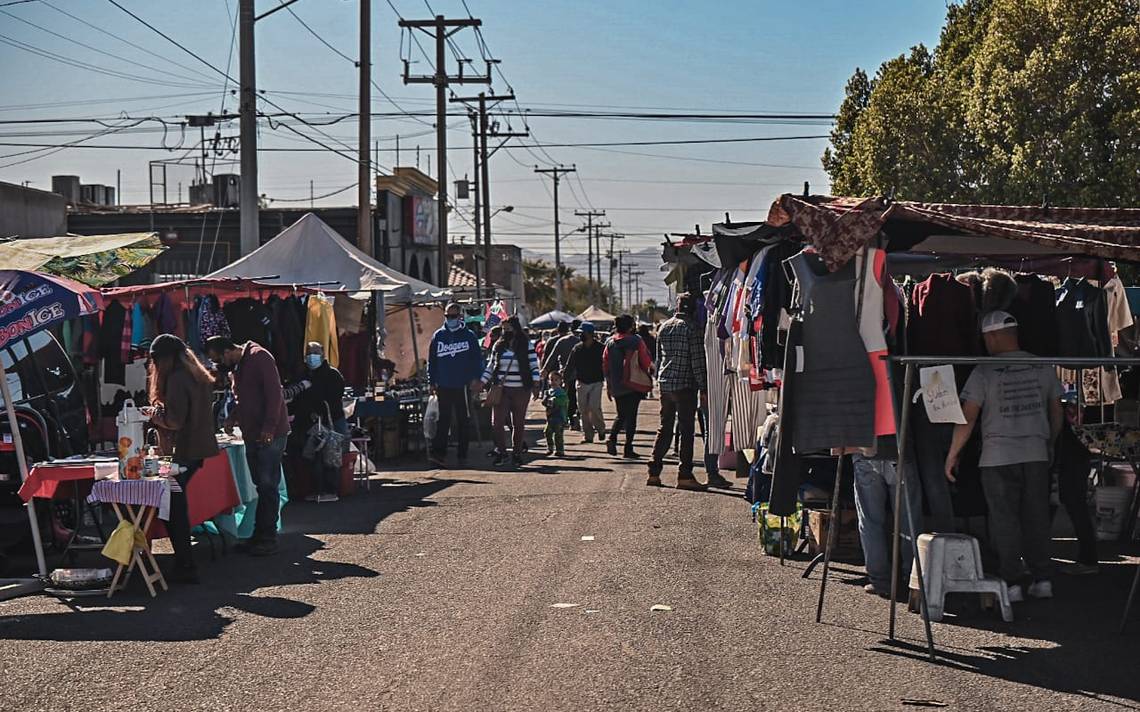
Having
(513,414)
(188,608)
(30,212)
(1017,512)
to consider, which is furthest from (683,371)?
(30,212)

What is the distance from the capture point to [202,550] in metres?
12.2

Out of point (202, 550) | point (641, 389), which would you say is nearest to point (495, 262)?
point (641, 389)

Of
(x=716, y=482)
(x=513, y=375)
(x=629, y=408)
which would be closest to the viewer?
(x=716, y=482)

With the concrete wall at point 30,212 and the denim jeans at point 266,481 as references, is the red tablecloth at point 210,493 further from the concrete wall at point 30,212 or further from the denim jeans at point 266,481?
the concrete wall at point 30,212

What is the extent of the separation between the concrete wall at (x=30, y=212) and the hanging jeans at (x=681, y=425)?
16.1 meters

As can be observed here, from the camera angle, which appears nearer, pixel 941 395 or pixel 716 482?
pixel 941 395

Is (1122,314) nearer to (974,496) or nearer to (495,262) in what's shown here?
(974,496)

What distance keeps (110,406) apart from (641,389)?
22.6 feet

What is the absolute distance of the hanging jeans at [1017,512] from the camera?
9.02 metres

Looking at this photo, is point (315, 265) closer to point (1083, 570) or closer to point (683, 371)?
point (683, 371)

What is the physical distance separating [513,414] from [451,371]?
1.37 metres

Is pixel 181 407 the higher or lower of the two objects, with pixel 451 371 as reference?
higher

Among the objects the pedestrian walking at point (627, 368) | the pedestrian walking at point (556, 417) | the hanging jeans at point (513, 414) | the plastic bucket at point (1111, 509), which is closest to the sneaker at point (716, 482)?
the pedestrian walking at point (627, 368)

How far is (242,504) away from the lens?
1214 cm
